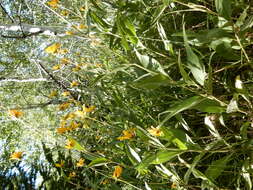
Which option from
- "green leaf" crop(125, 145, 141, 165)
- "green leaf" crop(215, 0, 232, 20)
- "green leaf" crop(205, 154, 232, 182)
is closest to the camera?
"green leaf" crop(215, 0, 232, 20)

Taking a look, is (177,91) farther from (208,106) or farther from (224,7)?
(224,7)

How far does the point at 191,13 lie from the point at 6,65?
4311 millimetres

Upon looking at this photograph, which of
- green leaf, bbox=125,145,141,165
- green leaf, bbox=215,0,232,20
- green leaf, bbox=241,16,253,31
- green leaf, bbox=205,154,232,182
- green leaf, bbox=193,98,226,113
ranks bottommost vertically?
green leaf, bbox=125,145,141,165

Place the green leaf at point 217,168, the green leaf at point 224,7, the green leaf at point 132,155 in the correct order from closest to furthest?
the green leaf at point 224,7
the green leaf at point 217,168
the green leaf at point 132,155

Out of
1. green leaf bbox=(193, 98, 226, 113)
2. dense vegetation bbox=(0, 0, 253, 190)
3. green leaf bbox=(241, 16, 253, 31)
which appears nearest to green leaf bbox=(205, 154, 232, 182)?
dense vegetation bbox=(0, 0, 253, 190)

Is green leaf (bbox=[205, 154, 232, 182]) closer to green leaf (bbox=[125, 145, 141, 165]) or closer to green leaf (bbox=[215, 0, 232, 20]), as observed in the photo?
green leaf (bbox=[125, 145, 141, 165])

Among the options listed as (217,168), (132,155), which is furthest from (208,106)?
(132,155)

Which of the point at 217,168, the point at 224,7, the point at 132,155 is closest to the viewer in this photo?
the point at 224,7

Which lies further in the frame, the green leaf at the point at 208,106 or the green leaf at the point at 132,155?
the green leaf at the point at 132,155

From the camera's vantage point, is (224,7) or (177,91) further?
(177,91)

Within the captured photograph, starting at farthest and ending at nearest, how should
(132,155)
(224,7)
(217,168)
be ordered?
1. (132,155)
2. (217,168)
3. (224,7)

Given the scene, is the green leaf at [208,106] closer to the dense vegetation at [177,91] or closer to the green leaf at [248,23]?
the dense vegetation at [177,91]

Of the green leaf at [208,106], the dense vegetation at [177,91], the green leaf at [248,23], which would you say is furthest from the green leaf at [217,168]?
the green leaf at [248,23]

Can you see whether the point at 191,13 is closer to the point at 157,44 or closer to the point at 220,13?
the point at 157,44
